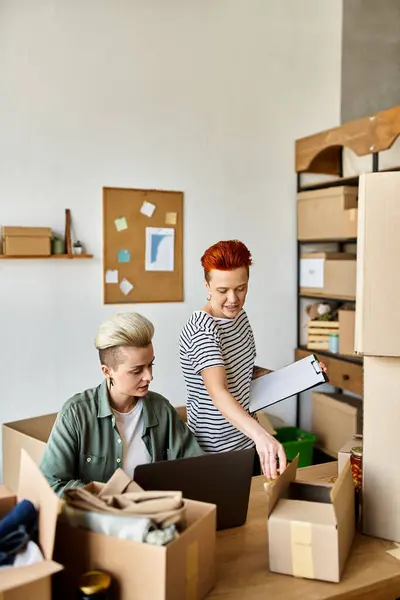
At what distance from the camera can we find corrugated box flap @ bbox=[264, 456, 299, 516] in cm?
153

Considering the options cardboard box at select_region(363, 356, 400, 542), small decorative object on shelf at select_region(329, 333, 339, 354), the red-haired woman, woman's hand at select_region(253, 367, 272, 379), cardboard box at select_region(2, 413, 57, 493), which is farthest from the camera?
small decorative object on shelf at select_region(329, 333, 339, 354)

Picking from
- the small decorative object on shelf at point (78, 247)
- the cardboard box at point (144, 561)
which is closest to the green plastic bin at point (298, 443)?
the small decorative object on shelf at point (78, 247)

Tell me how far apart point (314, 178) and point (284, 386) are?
265 cm

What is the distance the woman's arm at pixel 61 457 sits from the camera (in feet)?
5.87

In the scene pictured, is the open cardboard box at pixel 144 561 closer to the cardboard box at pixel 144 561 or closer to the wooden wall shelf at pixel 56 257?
the cardboard box at pixel 144 561

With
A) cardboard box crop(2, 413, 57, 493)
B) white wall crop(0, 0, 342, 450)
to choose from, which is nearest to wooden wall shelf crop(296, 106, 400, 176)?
white wall crop(0, 0, 342, 450)

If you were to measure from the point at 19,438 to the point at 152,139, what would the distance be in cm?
201

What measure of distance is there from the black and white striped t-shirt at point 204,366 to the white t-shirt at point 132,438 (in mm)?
303

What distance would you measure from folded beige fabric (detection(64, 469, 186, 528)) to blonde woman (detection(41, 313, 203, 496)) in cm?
40

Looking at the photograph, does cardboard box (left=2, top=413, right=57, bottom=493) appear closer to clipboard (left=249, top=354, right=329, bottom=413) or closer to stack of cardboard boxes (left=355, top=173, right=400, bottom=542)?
clipboard (left=249, top=354, right=329, bottom=413)

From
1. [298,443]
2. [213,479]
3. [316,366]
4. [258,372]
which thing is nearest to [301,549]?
[213,479]

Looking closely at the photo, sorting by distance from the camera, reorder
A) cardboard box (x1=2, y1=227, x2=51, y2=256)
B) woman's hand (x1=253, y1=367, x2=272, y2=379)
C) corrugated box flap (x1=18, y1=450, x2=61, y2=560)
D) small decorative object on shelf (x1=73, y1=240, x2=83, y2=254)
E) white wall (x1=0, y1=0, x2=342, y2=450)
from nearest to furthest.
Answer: corrugated box flap (x1=18, y1=450, x2=61, y2=560)
woman's hand (x1=253, y1=367, x2=272, y2=379)
cardboard box (x1=2, y1=227, x2=51, y2=256)
white wall (x1=0, y1=0, x2=342, y2=450)
small decorative object on shelf (x1=73, y1=240, x2=83, y2=254)

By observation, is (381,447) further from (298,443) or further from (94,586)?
(298,443)

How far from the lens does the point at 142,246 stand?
13.3 feet
